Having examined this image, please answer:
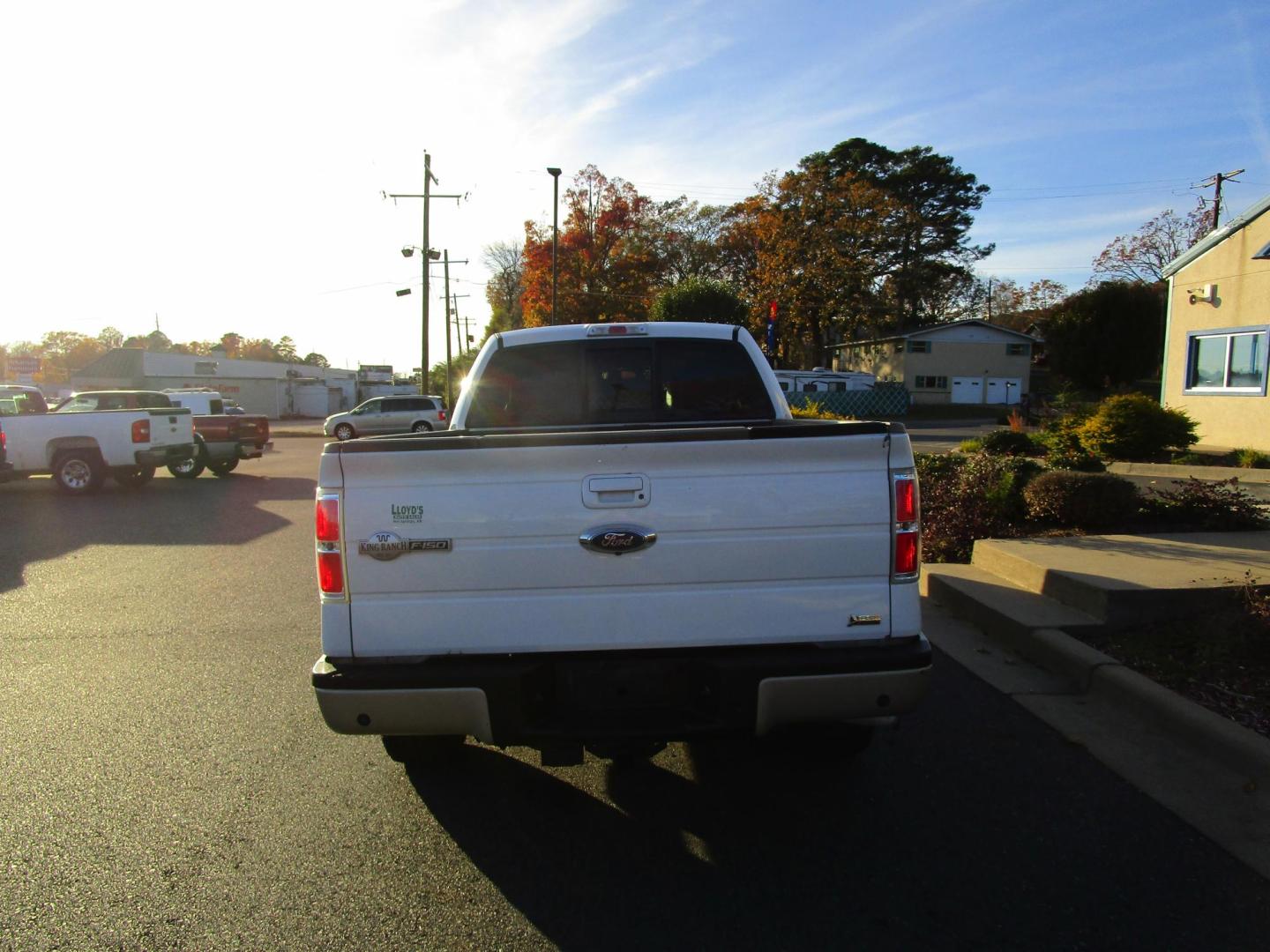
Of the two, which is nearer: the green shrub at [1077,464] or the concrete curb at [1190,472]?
the green shrub at [1077,464]

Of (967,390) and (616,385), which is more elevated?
(967,390)

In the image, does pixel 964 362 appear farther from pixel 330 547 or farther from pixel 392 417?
pixel 330 547

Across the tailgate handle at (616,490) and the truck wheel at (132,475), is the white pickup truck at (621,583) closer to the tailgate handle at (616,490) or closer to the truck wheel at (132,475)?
the tailgate handle at (616,490)

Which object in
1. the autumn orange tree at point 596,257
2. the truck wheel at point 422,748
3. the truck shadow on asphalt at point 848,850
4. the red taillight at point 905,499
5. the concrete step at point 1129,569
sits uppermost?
the autumn orange tree at point 596,257

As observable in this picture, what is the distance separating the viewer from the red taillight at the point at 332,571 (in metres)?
3.02

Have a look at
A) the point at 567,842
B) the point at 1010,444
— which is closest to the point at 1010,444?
the point at 1010,444

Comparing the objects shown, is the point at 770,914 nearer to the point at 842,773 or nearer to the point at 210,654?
the point at 842,773

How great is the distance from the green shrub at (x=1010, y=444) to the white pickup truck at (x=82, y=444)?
46.3 ft

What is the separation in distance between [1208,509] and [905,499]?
646cm

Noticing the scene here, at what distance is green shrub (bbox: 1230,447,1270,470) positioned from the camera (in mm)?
12914

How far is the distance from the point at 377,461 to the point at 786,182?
47.2 m

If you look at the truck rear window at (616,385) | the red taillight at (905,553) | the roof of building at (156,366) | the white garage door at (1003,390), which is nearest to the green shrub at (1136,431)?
the truck rear window at (616,385)

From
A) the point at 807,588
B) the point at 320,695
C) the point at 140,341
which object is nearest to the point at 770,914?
the point at 807,588

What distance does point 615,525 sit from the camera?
9.80ft
